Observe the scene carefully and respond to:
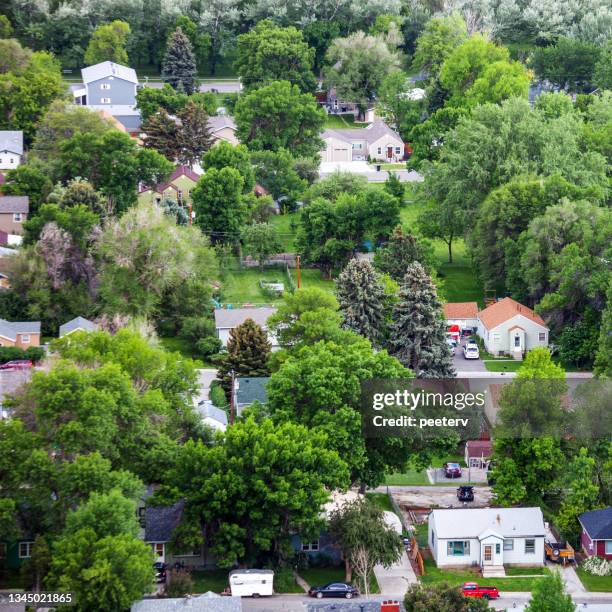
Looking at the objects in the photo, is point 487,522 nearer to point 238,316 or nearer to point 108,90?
point 238,316

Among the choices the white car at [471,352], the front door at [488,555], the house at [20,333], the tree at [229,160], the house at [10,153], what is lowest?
the front door at [488,555]

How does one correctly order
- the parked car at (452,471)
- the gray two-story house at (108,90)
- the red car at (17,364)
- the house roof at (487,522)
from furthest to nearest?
the gray two-story house at (108,90), the red car at (17,364), the parked car at (452,471), the house roof at (487,522)

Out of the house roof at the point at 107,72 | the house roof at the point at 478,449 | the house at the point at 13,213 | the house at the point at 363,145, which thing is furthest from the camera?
the house roof at the point at 107,72

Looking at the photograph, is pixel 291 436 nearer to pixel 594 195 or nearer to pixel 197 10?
pixel 594 195

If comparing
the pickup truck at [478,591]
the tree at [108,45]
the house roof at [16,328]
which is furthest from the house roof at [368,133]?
the pickup truck at [478,591]

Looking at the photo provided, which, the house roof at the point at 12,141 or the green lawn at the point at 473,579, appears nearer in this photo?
the green lawn at the point at 473,579

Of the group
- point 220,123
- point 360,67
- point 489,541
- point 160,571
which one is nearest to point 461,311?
point 489,541

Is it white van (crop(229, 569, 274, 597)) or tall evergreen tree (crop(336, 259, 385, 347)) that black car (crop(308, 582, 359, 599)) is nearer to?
white van (crop(229, 569, 274, 597))

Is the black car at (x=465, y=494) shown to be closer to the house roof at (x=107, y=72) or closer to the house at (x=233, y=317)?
the house at (x=233, y=317)

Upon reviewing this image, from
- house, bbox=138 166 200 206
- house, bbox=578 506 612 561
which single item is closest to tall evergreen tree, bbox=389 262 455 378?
house, bbox=578 506 612 561
